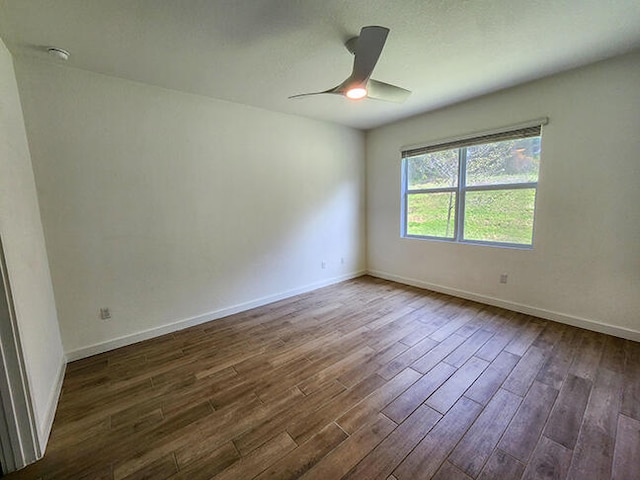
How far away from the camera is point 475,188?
336 cm

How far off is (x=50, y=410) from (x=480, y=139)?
454 cm

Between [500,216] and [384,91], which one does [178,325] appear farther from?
[500,216]

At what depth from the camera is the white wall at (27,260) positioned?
144 centimetres

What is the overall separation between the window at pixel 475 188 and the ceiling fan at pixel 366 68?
153 centimetres

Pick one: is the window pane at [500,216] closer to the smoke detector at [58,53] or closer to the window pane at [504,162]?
the window pane at [504,162]

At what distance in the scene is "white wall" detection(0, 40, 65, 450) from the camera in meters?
1.44

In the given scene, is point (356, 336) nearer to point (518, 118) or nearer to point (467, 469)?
point (467, 469)

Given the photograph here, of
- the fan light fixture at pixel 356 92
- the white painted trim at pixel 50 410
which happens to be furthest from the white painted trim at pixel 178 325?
the fan light fixture at pixel 356 92

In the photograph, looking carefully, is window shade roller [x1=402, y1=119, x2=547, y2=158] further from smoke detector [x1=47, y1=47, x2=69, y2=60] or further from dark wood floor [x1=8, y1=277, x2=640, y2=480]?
smoke detector [x1=47, y1=47, x2=69, y2=60]

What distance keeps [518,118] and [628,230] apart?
57.6 inches

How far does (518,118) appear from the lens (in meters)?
2.88

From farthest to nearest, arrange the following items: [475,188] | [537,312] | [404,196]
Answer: [404,196], [475,188], [537,312]

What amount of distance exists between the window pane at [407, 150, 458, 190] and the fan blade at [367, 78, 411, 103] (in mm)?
1569

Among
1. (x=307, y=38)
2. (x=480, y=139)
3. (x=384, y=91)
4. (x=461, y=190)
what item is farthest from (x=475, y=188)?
(x=307, y=38)
